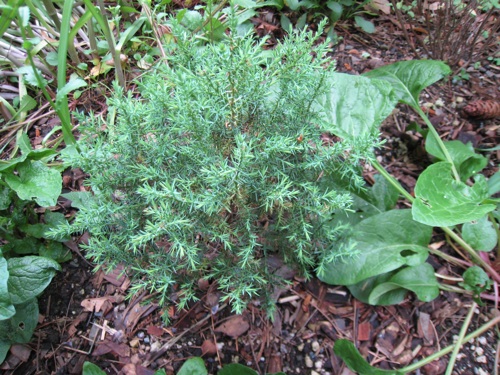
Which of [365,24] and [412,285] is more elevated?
[365,24]

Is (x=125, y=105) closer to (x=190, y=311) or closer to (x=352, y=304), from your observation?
(x=190, y=311)

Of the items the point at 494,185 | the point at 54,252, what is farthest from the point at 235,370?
the point at 494,185

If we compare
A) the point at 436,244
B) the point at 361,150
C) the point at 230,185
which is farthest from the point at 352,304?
the point at 230,185

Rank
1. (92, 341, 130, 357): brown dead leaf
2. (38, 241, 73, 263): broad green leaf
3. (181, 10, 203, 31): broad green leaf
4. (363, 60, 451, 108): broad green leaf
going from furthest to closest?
(181, 10, 203, 31): broad green leaf < (363, 60, 451, 108): broad green leaf < (38, 241, 73, 263): broad green leaf < (92, 341, 130, 357): brown dead leaf

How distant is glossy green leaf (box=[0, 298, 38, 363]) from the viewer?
1.52 metres

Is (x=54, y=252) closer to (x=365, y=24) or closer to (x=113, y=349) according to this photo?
(x=113, y=349)

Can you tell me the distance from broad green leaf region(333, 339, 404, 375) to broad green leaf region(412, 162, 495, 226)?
1.51ft

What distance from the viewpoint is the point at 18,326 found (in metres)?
1.53

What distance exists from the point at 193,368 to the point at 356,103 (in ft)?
3.63

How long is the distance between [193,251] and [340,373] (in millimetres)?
768

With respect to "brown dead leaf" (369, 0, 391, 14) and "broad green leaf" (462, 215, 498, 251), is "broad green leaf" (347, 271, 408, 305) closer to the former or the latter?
"broad green leaf" (462, 215, 498, 251)

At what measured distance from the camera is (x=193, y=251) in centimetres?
111

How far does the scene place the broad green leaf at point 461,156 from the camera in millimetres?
1725

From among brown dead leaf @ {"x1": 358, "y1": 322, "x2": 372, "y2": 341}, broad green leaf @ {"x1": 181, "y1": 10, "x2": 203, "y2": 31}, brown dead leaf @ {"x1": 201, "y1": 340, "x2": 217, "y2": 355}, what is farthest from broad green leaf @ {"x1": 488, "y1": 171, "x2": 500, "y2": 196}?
broad green leaf @ {"x1": 181, "y1": 10, "x2": 203, "y2": 31}
